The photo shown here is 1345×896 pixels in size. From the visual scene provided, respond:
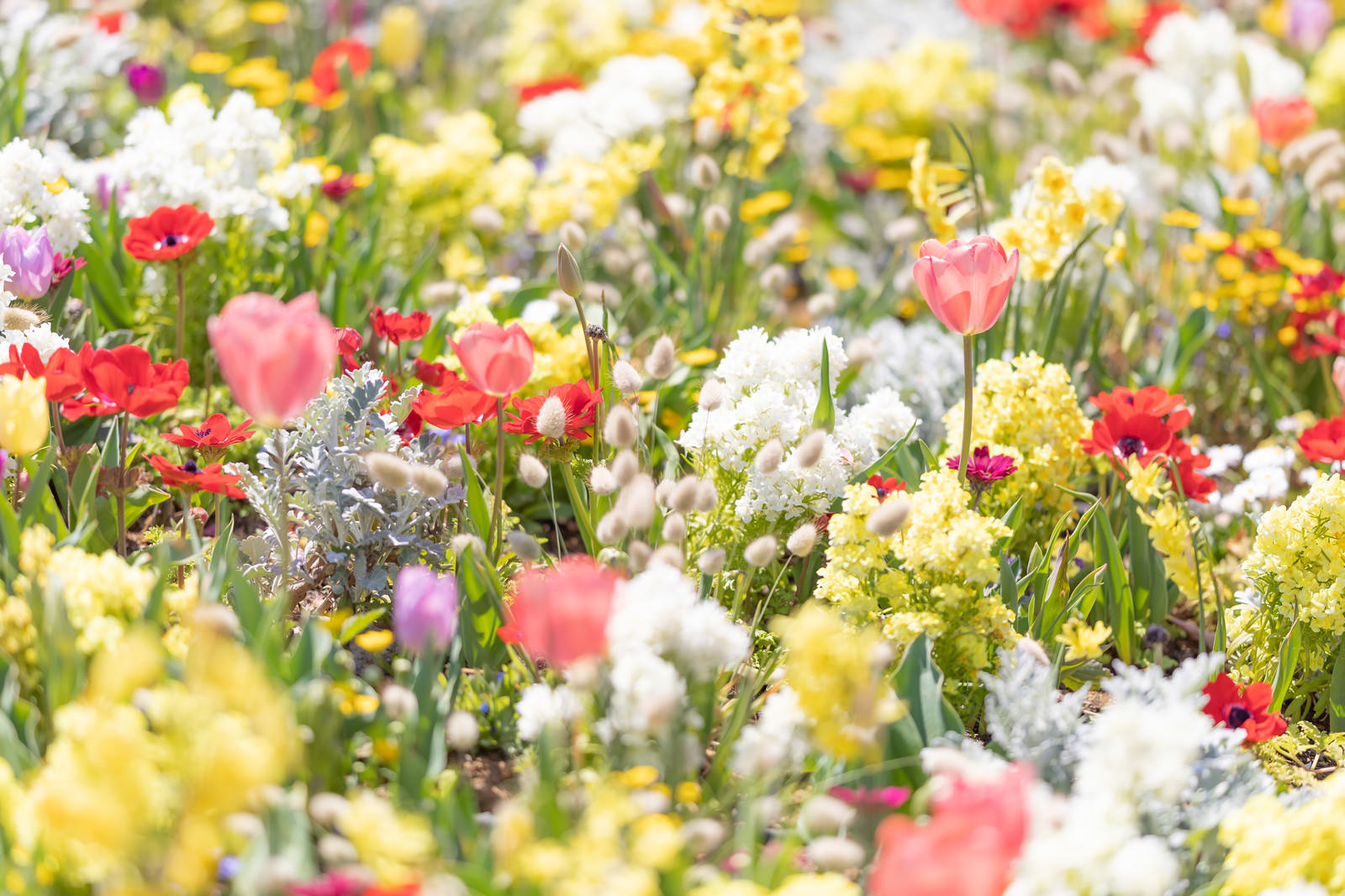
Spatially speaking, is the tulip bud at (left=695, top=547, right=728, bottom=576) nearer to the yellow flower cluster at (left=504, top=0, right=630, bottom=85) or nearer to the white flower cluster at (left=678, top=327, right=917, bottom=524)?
the white flower cluster at (left=678, top=327, right=917, bottom=524)

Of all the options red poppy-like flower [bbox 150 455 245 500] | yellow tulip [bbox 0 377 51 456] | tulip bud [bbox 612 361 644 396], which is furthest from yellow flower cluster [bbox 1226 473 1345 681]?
yellow tulip [bbox 0 377 51 456]

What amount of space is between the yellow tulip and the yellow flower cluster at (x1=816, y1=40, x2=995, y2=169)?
11.1ft

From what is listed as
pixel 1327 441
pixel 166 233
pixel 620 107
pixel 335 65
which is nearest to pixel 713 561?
pixel 1327 441

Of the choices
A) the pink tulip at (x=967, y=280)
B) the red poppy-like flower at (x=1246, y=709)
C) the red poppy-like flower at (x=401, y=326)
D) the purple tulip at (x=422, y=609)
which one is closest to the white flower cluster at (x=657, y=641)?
the purple tulip at (x=422, y=609)

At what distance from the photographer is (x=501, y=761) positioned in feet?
6.39

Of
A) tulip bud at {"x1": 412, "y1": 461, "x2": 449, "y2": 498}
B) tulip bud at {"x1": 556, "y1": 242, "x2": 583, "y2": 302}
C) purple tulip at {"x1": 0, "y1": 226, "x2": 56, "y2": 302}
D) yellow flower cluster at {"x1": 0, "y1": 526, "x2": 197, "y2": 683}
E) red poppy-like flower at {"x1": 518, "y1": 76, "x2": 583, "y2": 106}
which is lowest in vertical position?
yellow flower cluster at {"x1": 0, "y1": 526, "x2": 197, "y2": 683}

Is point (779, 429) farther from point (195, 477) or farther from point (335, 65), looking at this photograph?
point (335, 65)

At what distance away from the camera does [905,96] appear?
463 cm

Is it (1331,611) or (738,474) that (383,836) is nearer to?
(738,474)

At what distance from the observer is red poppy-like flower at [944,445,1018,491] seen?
2191mm

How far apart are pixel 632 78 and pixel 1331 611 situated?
251 cm

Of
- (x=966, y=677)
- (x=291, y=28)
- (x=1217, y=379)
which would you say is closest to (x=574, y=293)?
(x=966, y=677)

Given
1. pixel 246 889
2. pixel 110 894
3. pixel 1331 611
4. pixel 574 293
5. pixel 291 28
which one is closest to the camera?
pixel 110 894

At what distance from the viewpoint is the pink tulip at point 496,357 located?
181cm
